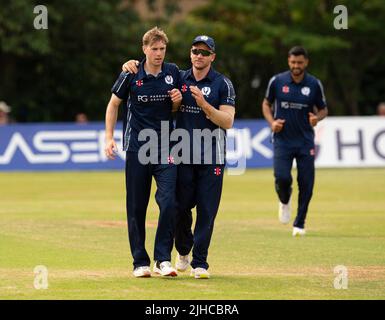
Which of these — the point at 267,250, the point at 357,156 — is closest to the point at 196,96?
the point at 267,250

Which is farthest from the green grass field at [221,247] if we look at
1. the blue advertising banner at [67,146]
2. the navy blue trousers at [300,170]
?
the blue advertising banner at [67,146]

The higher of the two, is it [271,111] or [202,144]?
[271,111]

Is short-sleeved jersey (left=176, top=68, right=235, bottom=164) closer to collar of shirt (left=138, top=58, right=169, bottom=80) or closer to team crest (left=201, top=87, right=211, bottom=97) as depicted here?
team crest (left=201, top=87, right=211, bottom=97)

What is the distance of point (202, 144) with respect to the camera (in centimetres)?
1159

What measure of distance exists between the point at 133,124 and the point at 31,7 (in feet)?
93.1

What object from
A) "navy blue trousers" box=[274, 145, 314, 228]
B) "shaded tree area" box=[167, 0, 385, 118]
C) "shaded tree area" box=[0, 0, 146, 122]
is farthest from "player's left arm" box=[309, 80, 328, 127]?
"shaded tree area" box=[167, 0, 385, 118]

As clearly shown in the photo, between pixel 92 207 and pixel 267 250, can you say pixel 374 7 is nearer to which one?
pixel 92 207

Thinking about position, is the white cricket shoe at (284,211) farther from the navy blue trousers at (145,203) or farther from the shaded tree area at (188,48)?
the shaded tree area at (188,48)

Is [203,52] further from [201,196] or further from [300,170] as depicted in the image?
[300,170]

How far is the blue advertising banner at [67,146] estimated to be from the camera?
32.0 meters

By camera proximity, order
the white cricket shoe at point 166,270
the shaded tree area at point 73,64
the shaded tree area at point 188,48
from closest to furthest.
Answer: the white cricket shoe at point 166,270
the shaded tree area at point 73,64
the shaded tree area at point 188,48

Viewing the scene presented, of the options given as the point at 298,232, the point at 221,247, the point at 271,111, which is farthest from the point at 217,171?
the point at 271,111

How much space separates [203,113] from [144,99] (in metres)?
0.62

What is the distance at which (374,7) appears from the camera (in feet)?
143
